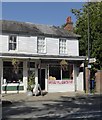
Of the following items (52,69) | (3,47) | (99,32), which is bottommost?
(52,69)

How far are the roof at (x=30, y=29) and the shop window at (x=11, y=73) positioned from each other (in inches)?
118

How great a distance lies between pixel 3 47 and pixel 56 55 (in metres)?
4.85

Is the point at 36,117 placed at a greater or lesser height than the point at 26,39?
lesser

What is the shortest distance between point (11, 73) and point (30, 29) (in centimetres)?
502

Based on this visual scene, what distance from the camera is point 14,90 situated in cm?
2644

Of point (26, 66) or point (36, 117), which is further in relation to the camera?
point (26, 66)

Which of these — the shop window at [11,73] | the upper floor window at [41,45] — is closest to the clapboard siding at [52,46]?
the upper floor window at [41,45]

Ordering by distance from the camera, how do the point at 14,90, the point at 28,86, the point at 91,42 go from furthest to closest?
the point at 91,42, the point at 14,90, the point at 28,86

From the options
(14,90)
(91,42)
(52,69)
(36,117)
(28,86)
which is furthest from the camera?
(91,42)

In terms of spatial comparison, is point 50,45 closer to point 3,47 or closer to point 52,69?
point 52,69

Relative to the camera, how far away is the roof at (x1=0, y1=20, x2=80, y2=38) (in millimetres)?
27328

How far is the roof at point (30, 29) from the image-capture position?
2733 cm

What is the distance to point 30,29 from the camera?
28.8 metres

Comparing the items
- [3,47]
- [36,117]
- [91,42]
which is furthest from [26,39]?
[36,117]
